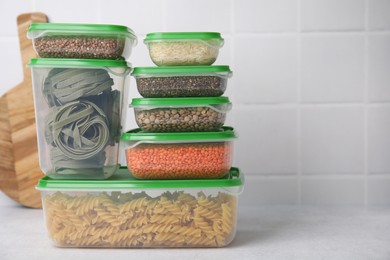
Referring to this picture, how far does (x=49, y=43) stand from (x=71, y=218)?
309 mm

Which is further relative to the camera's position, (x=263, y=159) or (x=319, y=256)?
(x=263, y=159)

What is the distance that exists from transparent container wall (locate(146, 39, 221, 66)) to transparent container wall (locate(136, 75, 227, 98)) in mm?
38

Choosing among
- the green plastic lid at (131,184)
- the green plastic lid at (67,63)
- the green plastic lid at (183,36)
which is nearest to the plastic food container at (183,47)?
the green plastic lid at (183,36)

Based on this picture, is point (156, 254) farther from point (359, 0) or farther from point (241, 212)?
point (359, 0)

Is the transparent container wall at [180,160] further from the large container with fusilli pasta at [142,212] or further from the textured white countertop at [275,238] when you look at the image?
the textured white countertop at [275,238]

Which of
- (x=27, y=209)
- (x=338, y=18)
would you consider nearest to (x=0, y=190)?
A: (x=27, y=209)

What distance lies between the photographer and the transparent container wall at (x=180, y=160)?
119 centimetres

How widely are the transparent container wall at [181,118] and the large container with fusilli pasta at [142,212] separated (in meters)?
0.10

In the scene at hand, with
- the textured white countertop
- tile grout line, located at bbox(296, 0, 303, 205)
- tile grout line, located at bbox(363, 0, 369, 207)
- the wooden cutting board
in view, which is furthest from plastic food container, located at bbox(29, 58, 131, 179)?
tile grout line, located at bbox(363, 0, 369, 207)

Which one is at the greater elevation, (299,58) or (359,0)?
(359,0)

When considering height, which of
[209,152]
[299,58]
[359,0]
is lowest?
[209,152]

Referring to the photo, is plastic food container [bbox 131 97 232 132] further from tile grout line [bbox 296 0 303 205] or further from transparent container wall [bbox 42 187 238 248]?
tile grout line [bbox 296 0 303 205]

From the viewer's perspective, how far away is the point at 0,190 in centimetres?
157

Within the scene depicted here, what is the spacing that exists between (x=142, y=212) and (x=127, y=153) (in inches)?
4.3
